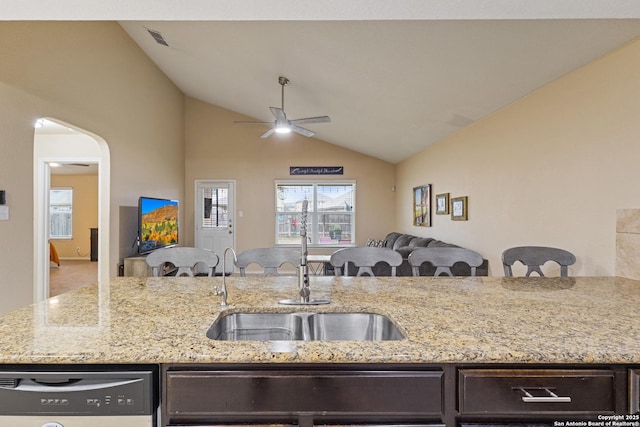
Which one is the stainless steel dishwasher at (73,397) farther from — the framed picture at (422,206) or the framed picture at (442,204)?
the framed picture at (422,206)

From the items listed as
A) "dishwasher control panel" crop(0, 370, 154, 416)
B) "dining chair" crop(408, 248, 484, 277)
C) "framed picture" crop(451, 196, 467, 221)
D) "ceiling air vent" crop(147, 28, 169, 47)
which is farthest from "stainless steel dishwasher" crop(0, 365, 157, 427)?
"ceiling air vent" crop(147, 28, 169, 47)

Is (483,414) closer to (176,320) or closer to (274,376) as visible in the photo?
(274,376)

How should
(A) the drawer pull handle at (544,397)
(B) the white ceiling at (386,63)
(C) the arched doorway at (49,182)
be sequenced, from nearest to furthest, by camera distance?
1. (A) the drawer pull handle at (544,397)
2. (B) the white ceiling at (386,63)
3. (C) the arched doorway at (49,182)

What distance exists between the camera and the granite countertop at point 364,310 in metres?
0.93

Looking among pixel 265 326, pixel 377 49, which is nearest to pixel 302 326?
pixel 265 326

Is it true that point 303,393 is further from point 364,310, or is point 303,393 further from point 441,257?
point 441,257

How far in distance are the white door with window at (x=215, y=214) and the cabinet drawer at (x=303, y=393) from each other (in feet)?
22.1

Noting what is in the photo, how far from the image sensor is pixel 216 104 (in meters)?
7.32

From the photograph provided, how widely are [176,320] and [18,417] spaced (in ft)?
1.46

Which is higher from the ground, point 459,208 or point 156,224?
point 459,208

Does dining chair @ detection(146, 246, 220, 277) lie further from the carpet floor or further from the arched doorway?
the carpet floor

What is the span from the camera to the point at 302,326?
1.37 meters

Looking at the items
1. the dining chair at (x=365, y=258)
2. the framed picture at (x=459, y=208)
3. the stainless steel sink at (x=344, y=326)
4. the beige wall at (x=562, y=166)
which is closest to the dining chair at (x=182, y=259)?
the dining chair at (x=365, y=258)

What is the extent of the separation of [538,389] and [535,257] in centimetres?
160
